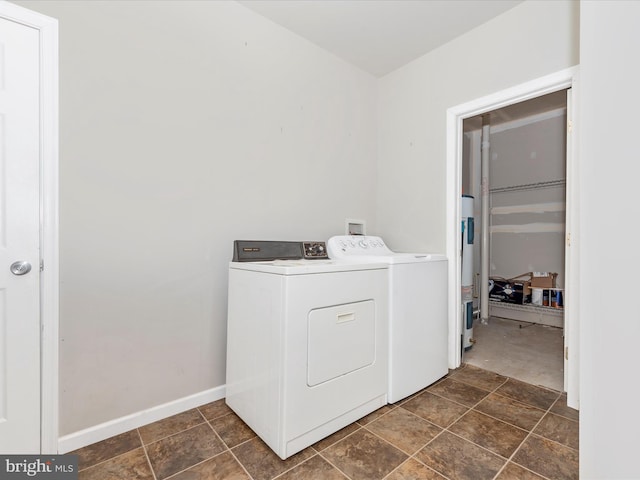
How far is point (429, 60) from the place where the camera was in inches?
101

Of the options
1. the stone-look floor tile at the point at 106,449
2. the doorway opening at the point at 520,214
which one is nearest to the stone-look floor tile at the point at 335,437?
the stone-look floor tile at the point at 106,449

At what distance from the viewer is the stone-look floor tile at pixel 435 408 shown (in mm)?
1694

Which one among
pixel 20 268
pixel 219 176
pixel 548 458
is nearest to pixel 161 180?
pixel 219 176

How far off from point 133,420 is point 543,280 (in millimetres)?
4272

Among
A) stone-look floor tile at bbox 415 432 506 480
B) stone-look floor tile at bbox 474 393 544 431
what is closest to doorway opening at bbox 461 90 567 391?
stone-look floor tile at bbox 474 393 544 431

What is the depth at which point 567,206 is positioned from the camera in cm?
188

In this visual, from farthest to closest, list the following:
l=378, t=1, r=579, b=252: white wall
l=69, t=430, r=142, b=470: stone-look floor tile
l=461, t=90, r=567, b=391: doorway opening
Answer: l=461, t=90, r=567, b=391: doorway opening
l=378, t=1, r=579, b=252: white wall
l=69, t=430, r=142, b=470: stone-look floor tile

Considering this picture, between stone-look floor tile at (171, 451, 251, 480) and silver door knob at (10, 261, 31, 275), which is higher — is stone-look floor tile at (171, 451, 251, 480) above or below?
below

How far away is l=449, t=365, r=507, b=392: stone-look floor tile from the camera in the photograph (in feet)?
6.91

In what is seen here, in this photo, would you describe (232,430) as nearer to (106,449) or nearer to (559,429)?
(106,449)

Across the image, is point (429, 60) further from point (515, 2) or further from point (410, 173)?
point (410, 173)

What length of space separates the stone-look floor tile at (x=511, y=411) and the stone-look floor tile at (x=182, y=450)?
148cm

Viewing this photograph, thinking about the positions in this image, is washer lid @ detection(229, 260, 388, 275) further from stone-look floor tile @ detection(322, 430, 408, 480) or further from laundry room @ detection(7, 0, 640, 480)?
stone-look floor tile @ detection(322, 430, 408, 480)

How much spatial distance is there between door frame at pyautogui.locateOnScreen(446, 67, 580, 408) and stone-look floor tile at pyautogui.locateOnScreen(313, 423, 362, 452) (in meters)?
1.15
